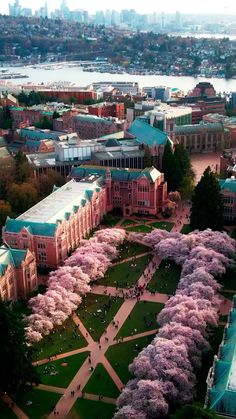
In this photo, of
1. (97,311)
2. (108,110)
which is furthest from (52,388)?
(108,110)

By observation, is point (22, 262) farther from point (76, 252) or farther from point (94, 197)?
point (94, 197)

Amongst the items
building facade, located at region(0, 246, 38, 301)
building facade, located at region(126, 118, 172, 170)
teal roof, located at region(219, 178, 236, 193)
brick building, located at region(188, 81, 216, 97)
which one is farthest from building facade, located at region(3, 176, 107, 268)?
brick building, located at region(188, 81, 216, 97)

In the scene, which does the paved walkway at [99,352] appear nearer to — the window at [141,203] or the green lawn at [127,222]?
the green lawn at [127,222]

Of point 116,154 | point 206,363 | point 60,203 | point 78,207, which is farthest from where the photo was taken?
point 116,154

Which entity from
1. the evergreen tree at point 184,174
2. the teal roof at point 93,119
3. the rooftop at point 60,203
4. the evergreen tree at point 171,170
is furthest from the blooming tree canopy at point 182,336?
the teal roof at point 93,119

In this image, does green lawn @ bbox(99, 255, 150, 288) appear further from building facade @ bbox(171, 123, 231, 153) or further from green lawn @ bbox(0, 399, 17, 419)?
building facade @ bbox(171, 123, 231, 153)

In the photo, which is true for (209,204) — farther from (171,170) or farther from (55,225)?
(55,225)
